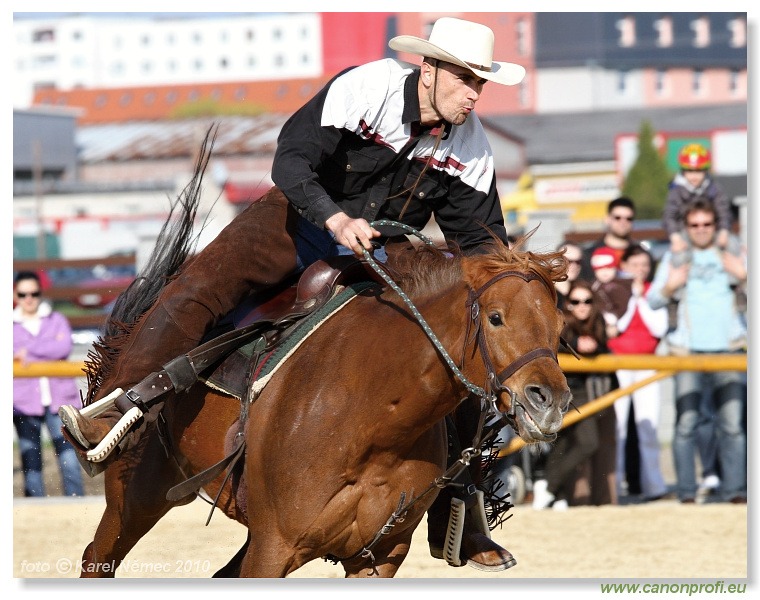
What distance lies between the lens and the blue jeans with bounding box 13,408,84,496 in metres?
7.61

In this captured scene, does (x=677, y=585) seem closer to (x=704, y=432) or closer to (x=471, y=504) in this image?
(x=471, y=504)

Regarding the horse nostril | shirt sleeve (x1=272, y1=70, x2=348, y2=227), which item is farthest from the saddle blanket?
the horse nostril

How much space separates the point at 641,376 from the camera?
7.94 metres

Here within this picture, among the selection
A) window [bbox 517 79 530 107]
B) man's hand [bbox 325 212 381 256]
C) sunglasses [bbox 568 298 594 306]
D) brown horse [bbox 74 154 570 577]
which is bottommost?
window [bbox 517 79 530 107]

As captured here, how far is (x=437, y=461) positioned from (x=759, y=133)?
302cm

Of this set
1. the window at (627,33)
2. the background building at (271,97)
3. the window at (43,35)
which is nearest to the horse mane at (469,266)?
the background building at (271,97)

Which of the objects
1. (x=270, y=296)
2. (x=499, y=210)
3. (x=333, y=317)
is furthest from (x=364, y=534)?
(x=499, y=210)

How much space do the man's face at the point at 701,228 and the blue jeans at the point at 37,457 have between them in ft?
14.5

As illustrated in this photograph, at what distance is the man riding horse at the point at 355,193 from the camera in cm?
392

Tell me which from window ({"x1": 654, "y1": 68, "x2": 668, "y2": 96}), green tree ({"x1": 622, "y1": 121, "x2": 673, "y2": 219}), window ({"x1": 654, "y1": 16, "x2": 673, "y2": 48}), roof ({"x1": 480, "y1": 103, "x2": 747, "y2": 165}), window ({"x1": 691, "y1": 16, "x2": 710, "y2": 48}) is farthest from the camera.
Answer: window ({"x1": 654, "y1": 68, "x2": 668, "y2": 96})

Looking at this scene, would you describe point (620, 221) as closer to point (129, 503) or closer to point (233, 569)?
point (233, 569)

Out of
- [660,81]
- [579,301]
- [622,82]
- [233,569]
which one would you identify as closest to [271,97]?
[622,82]

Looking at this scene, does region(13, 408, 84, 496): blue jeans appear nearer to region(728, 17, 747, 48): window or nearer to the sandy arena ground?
the sandy arena ground

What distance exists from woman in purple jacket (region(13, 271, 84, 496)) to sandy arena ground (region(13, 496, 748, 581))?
23cm
